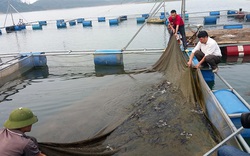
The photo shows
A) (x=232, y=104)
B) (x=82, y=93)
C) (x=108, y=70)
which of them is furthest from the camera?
A: (x=108, y=70)

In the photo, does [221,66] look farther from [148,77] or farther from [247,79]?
[148,77]

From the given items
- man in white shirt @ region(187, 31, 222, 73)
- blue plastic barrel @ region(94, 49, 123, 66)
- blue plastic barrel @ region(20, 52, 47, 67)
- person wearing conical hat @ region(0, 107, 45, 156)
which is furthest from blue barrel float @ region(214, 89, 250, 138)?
blue plastic barrel @ region(20, 52, 47, 67)

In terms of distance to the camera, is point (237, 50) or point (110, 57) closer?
point (110, 57)

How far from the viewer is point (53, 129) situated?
5.31 meters

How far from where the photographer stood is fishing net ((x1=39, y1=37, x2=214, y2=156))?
369 cm

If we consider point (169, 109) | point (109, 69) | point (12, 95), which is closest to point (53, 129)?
point (169, 109)

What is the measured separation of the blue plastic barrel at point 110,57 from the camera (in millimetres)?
9891

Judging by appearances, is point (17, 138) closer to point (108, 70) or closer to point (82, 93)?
point (82, 93)

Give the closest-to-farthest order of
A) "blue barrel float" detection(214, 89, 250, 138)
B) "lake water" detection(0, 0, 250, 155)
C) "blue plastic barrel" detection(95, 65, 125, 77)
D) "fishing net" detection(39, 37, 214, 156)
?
"fishing net" detection(39, 37, 214, 156) < "blue barrel float" detection(214, 89, 250, 138) < "lake water" detection(0, 0, 250, 155) < "blue plastic barrel" detection(95, 65, 125, 77)

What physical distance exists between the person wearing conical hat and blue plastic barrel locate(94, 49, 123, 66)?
7.50 m

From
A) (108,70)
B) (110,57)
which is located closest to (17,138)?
(108,70)

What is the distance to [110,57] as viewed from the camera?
9.92 meters

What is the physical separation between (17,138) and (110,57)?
Result: 25.3ft

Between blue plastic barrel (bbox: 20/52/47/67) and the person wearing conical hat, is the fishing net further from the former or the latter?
blue plastic barrel (bbox: 20/52/47/67)
